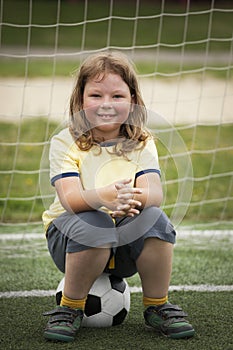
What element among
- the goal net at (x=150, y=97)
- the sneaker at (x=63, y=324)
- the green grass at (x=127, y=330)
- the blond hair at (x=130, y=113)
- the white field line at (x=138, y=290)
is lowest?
the goal net at (x=150, y=97)

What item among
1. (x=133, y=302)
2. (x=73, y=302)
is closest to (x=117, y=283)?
(x=73, y=302)

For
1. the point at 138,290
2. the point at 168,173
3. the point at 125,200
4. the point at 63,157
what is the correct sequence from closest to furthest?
the point at 125,200, the point at 63,157, the point at 138,290, the point at 168,173

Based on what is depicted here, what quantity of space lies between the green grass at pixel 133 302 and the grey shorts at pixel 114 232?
268 mm

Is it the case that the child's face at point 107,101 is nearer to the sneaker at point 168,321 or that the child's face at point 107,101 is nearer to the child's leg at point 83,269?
the child's leg at point 83,269

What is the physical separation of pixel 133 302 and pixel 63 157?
74cm

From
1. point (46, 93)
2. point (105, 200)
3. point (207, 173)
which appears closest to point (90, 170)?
point (105, 200)

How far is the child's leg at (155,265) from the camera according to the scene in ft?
9.63

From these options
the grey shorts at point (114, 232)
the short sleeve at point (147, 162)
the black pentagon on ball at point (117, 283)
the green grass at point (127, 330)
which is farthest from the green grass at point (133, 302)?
the short sleeve at point (147, 162)

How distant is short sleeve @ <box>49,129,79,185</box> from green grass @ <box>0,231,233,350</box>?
1.72 ft

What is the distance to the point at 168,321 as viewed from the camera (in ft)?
9.88

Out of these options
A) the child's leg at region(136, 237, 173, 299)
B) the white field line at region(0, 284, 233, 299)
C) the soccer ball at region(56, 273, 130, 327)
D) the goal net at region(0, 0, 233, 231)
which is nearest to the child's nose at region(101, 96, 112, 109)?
the goal net at region(0, 0, 233, 231)

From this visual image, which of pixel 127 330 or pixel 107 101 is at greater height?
pixel 107 101

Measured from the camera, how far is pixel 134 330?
3.08m

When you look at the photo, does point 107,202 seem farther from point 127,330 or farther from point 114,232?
point 127,330
